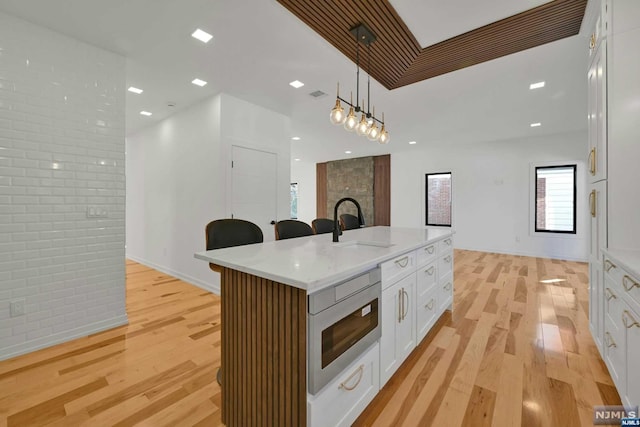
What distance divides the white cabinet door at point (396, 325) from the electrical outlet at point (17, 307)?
2.81 m

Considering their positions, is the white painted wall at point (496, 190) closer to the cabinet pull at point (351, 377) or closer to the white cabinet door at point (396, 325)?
the white cabinet door at point (396, 325)

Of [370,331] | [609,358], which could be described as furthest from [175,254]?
[609,358]

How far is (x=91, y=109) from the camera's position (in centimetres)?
252

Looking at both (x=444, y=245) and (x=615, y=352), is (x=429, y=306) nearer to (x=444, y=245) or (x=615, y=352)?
(x=444, y=245)

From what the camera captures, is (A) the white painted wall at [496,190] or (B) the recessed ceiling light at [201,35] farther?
(A) the white painted wall at [496,190]

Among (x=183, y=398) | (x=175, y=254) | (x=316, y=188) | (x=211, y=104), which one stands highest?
(x=211, y=104)

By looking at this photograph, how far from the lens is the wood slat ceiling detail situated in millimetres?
2029

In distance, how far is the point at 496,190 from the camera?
6332mm

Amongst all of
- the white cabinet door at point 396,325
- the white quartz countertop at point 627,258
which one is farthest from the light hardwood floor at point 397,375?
the white quartz countertop at point 627,258

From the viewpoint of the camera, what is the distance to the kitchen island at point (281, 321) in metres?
1.10

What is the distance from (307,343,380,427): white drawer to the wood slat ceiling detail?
2321 mm

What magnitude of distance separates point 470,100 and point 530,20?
1635 millimetres

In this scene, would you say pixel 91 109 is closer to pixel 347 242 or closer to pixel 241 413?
pixel 347 242

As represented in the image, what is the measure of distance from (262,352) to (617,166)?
2.45m
